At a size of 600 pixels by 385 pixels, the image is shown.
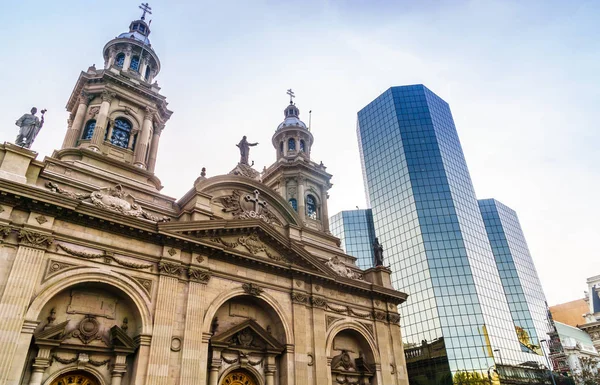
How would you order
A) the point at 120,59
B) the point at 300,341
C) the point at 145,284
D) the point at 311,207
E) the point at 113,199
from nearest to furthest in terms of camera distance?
the point at 145,284 → the point at 113,199 → the point at 300,341 → the point at 120,59 → the point at 311,207

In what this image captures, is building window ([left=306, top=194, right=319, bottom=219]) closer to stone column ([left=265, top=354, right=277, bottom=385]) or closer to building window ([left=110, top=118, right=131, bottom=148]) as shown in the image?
stone column ([left=265, top=354, right=277, bottom=385])

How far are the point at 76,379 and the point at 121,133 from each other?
18.2 metres

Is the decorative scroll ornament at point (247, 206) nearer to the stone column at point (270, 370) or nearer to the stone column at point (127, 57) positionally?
the stone column at point (270, 370)

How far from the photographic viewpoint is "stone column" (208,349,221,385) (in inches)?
813

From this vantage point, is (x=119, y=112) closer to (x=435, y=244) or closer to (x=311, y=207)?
(x=311, y=207)

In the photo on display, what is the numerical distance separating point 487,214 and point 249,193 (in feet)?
276

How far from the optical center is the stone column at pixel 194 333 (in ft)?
63.2

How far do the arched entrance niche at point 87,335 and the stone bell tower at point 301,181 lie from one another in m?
18.9

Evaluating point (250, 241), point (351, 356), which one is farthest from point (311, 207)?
point (351, 356)

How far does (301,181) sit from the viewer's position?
126 ft

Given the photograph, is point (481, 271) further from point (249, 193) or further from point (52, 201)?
point (52, 201)

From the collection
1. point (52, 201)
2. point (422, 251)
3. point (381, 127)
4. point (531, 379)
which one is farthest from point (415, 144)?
point (52, 201)

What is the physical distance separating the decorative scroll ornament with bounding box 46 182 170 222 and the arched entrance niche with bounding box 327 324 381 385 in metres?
14.2

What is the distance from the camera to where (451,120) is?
280ft
